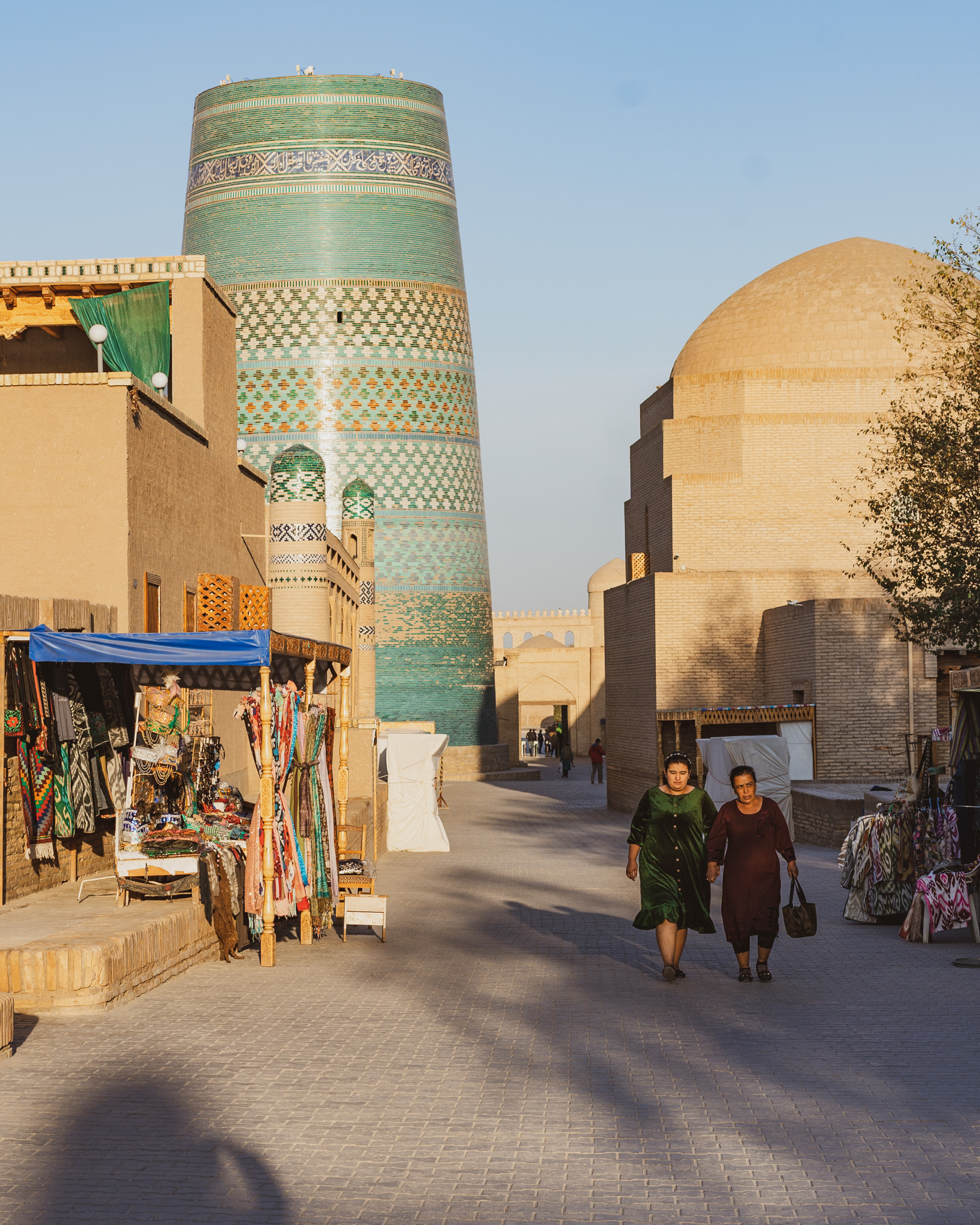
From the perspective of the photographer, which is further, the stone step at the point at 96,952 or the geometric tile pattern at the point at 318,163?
the geometric tile pattern at the point at 318,163

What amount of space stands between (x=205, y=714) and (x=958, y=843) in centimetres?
712

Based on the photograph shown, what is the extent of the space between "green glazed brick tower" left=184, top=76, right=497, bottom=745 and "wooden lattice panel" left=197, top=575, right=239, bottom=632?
670 inches

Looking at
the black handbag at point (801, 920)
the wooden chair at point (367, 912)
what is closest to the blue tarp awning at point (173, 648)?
the wooden chair at point (367, 912)

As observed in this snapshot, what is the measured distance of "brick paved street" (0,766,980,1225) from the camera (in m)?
4.52

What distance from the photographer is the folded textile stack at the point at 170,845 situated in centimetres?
928

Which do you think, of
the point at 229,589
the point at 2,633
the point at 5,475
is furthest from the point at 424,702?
the point at 2,633

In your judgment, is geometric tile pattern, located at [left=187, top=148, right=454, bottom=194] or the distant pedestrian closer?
geometric tile pattern, located at [left=187, top=148, right=454, bottom=194]

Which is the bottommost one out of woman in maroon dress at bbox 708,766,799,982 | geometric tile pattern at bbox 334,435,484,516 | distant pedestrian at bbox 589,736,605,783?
distant pedestrian at bbox 589,736,605,783

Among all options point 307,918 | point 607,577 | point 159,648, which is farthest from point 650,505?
point 607,577

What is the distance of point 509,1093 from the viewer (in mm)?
5797

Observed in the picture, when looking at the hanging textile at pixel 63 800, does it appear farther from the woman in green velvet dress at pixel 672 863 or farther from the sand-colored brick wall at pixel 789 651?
the sand-colored brick wall at pixel 789 651

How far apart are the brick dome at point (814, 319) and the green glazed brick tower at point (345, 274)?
6.67m

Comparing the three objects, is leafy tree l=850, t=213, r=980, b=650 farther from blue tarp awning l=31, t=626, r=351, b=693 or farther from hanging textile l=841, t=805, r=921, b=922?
blue tarp awning l=31, t=626, r=351, b=693

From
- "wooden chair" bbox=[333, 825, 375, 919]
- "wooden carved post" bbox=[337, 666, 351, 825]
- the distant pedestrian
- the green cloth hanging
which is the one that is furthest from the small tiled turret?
"wooden carved post" bbox=[337, 666, 351, 825]
